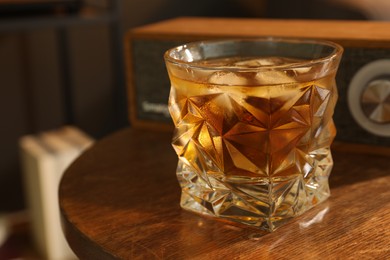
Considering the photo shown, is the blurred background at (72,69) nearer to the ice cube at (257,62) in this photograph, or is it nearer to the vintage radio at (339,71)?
the vintage radio at (339,71)

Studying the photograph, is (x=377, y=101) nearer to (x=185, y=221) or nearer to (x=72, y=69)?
(x=185, y=221)

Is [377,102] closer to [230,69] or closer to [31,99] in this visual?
[230,69]

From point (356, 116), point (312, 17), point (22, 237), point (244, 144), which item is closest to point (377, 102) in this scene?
point (356, 116)

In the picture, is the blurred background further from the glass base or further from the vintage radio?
the glass base

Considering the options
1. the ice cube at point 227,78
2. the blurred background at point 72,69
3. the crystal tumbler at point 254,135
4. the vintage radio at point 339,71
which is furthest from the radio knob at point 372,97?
the blurred background at point 72,69

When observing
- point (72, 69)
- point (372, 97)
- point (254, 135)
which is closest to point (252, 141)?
point (254, 135)

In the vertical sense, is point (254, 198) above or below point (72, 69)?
above

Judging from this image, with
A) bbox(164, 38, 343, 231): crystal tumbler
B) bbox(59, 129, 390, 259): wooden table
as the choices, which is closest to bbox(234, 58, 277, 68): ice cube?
bbox(164, 38, 343, 231): crystal tumbler
